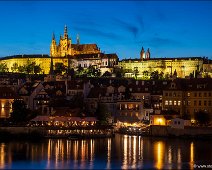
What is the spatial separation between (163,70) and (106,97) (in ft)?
311

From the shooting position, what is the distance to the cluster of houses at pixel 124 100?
6162 centimetres

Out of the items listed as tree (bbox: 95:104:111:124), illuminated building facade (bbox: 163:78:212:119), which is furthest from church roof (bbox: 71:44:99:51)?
tree (bbox: 95:104:111:124)

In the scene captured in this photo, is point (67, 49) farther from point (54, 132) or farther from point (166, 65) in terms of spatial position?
point (54, 132)

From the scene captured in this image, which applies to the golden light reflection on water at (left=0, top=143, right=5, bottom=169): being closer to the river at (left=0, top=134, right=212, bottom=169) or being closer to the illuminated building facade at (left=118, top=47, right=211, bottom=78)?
the river at (left=0, top=134, right=212, bottom=169)

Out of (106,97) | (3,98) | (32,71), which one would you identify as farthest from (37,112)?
(32,71)

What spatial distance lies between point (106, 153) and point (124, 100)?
78.0 ft

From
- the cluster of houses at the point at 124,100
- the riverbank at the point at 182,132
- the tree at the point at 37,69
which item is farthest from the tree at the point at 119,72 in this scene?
the riverbank at the point at 182,132

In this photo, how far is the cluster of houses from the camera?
61625 millimetres

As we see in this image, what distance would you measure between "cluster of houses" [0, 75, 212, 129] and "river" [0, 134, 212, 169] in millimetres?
7275

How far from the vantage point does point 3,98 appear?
64.4m

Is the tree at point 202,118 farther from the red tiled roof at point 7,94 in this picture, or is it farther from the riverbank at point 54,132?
the red tiled roof at point 7,94

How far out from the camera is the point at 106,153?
142 feet

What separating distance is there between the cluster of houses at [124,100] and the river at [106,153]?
728 centimetres

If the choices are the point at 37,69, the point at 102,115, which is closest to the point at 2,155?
the point at 102,115
